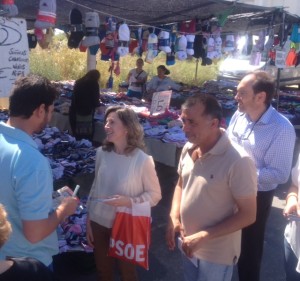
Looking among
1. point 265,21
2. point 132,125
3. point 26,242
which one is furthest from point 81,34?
point 26,242

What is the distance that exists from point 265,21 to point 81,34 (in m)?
3.53

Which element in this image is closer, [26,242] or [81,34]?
[26,242]

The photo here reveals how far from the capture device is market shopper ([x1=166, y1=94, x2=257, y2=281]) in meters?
1.98

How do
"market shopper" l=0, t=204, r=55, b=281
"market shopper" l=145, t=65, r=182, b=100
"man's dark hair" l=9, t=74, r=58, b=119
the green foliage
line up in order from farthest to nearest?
the green foliage, "market shopper" l=145, t=65, r=182, b=100, "man's dark hair" l=9, t=74, r=58, b=119, "market shopper" l=0, t=204, r=55, b=281

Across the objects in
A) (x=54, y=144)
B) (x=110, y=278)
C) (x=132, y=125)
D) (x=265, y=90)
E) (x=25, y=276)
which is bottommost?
(x=110, y=278)

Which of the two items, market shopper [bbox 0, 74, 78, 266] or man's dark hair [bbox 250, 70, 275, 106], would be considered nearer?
market shopper [bbox 0, 74, 78, 266]

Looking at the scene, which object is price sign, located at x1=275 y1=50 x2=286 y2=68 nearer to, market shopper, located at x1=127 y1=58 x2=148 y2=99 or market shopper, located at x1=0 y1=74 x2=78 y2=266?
market shopper, located at x1=127 y1=58 x2=148 y2=99

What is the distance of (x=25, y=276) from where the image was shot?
1340 mm

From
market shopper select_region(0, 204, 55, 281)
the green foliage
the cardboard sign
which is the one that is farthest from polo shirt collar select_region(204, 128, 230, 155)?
the green foliage

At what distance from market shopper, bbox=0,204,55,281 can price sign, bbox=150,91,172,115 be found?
5131 mm

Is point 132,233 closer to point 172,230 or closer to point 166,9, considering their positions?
point 172,230

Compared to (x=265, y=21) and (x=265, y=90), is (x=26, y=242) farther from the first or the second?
(x=265, y=21)

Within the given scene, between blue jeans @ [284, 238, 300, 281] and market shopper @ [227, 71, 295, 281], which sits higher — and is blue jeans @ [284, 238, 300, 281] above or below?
below

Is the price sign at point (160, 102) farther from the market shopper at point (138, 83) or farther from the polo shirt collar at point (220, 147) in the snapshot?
the polo shirt collar at point (220, 147)
